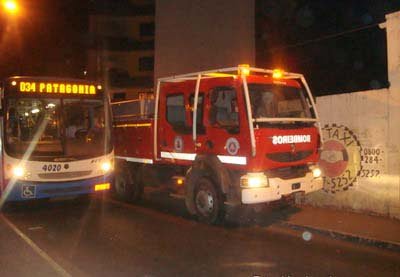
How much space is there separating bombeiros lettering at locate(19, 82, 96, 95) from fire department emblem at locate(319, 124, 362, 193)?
5.28 m

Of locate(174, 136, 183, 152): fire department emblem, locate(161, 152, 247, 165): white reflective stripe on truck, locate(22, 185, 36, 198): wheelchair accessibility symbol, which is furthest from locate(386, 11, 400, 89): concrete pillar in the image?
locate(22, 185, 36, 198): wheelchair accessibility symbol

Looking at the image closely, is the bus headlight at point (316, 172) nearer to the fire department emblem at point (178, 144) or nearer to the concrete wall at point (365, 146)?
the concrete wall at point (365, 146)

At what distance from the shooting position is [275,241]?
24.6ft

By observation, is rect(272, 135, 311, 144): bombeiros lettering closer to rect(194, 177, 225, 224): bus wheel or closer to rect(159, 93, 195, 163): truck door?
rect(194, 177, 225, 224): bus wheel

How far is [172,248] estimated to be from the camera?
7039 millimetres

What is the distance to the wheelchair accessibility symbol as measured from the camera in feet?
30.5

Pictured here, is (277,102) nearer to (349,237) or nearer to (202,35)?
(349,237)

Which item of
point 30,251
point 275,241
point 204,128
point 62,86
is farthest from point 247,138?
point 62,86

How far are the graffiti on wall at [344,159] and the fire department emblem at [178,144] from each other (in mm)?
3090

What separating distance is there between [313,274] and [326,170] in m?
4.31

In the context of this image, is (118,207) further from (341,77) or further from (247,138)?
(341,77)

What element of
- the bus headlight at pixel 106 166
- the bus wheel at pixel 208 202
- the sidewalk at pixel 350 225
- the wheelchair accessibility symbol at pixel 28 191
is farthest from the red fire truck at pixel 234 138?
the wheelchair accessibility symbol at pixel 28 191

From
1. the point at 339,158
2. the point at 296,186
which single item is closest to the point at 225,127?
the point at 296,186

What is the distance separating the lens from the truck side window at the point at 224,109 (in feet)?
26.3
